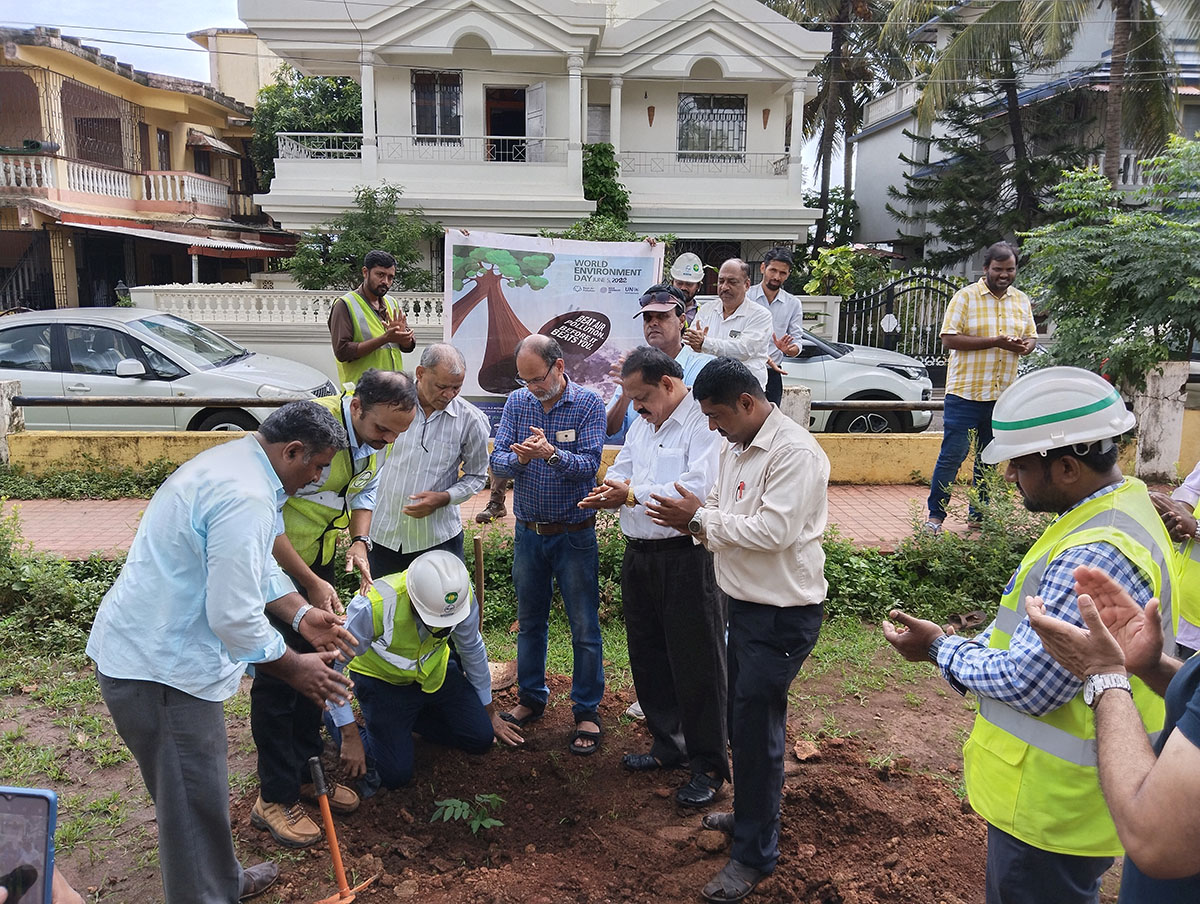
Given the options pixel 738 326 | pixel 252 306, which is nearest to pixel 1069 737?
pixel 738 326

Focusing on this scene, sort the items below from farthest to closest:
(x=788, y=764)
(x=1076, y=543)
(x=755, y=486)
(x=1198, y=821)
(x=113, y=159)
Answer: (x=113, y=159)
(x=788, y=764)
(x=755, y=486)
(x=1076, y=543)
(x=1198, y=821)

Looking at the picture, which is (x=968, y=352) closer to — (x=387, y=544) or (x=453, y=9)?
(x=387, y=544)

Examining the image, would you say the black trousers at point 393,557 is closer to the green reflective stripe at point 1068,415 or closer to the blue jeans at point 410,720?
the blue jeans at point 410,720

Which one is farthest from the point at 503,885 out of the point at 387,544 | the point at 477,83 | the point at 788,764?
the point at 477,83

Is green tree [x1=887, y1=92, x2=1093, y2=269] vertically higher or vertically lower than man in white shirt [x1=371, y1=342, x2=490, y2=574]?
higher

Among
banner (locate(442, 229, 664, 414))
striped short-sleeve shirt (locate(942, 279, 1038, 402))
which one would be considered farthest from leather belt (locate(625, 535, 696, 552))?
banner (locate(442, 229, 664, 414))

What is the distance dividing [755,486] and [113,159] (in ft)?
75.7

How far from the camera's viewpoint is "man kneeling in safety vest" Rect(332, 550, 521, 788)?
12.1 feet

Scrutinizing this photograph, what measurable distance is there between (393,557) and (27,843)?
2.58 m

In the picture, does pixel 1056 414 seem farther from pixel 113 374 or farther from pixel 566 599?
pixel 113 374

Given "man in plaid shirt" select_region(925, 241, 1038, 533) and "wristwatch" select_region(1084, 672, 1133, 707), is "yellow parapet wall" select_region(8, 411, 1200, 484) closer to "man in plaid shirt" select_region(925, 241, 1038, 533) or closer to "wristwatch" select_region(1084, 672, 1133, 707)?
"man in plaid shirt" select_region(925, 241, 1038, 533)

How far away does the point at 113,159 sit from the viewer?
21.0m

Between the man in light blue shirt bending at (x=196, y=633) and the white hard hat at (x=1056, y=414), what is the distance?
6.98ft

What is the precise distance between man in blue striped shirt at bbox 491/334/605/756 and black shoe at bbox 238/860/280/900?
148 cm
